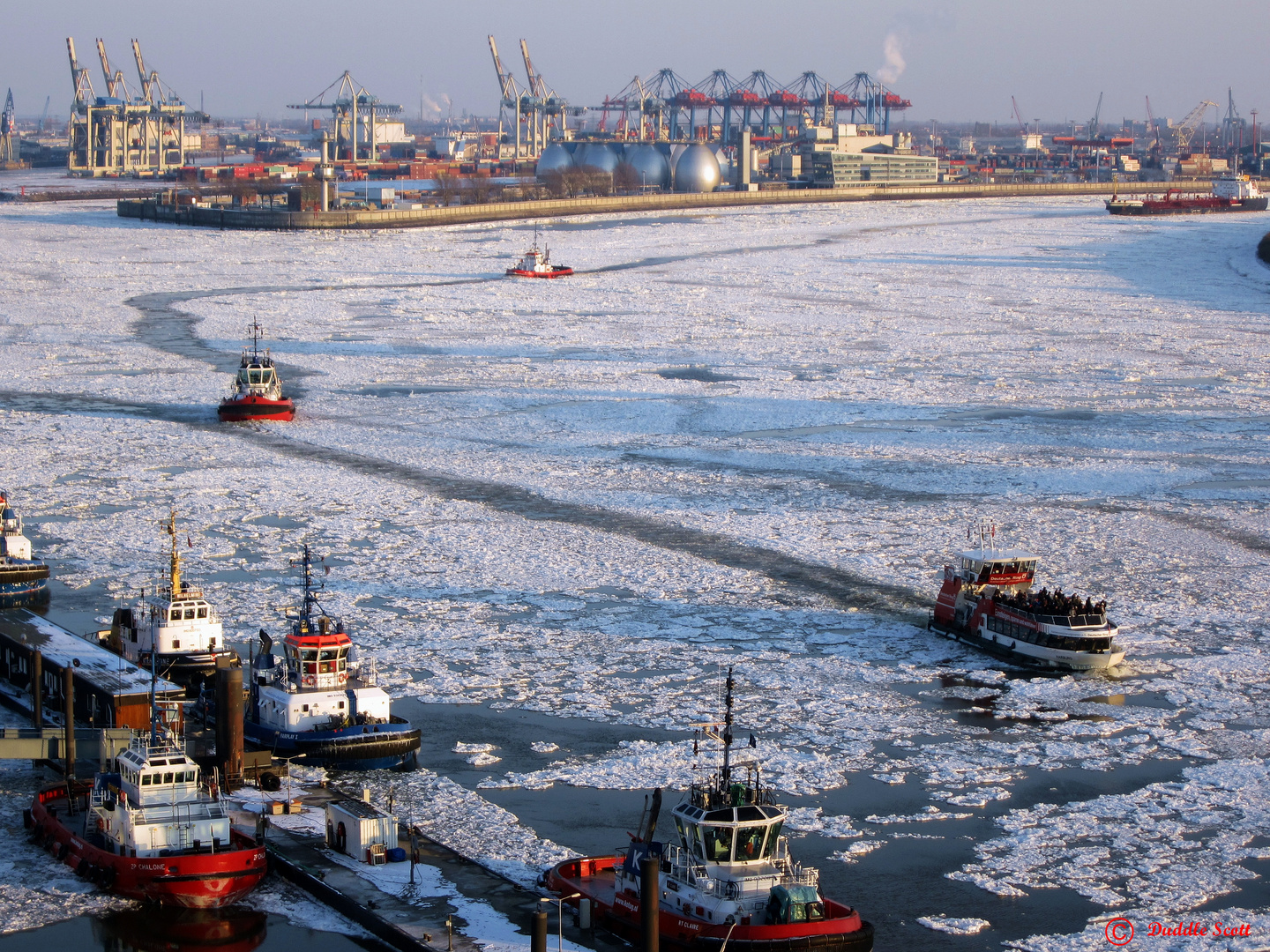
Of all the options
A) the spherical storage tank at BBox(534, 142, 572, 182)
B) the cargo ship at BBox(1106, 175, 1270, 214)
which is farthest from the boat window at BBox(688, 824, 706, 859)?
the spherical storage tank at BBox(534, 142, 572, 182)

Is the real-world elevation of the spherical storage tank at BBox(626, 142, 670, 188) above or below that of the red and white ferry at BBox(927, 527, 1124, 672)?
above

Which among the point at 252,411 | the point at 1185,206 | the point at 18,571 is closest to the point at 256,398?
the point at 252,411

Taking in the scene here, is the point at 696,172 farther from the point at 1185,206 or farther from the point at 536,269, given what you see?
the point at 536,269

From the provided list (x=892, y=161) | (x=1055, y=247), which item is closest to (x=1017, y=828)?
(x=1055, y=247)

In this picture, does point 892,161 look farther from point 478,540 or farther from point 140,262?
point 478,540

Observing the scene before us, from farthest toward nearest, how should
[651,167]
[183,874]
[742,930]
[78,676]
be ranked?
[651,167]
[78,676]
[183,874]
[742,930]

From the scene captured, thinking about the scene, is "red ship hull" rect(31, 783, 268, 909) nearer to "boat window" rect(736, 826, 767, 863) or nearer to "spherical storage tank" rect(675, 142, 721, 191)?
"boat window" rect(736, 826, 767, 863)

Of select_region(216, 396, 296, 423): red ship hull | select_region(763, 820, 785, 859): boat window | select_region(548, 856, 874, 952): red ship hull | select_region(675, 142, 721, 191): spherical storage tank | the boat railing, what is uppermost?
select_region(675, 142, 721, 191): spherical storage tank
